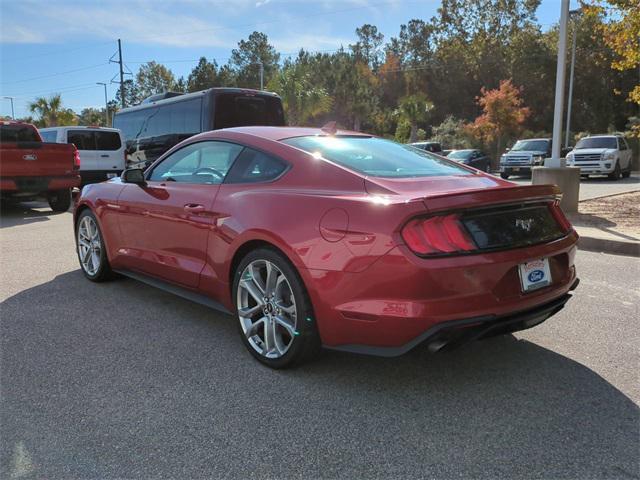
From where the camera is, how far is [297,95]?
3988 cm

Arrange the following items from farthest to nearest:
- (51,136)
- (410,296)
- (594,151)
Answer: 1. (594,151)
2. (51,136)
3. (410,296)

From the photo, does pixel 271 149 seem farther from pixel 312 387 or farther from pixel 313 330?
pixel 312 387

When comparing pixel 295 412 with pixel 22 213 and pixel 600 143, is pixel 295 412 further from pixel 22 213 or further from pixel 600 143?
pixel 600 143

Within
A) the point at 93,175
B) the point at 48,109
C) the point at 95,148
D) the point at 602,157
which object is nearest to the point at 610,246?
the point at 93,175

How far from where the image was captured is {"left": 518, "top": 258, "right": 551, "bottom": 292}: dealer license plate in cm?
293

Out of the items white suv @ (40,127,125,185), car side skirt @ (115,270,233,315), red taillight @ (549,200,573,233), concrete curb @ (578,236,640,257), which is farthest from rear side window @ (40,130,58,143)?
red taillight @ (549,200,573,233)

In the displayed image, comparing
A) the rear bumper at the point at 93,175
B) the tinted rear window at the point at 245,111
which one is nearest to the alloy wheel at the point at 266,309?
the tinted rear window at the point at 245,111

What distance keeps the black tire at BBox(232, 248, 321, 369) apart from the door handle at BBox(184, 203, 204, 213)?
2.38 feet

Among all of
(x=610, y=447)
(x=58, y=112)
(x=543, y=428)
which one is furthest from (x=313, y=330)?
(x=58, y=112)

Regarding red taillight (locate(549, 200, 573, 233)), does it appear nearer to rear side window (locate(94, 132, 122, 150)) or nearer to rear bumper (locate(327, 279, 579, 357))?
rear bumper (locate(327, 279, 579, 357))

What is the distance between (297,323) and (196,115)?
8.93 metres

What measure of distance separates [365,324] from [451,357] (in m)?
0.97

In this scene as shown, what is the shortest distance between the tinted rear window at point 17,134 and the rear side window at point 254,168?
923 cm

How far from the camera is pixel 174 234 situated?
4.12 meters
